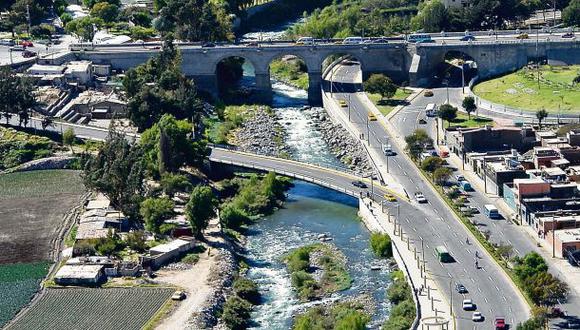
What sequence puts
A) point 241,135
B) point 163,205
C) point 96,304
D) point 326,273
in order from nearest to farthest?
point 96,304, point 326,273, point 163,205, point 241,135

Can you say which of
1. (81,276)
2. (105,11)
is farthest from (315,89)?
(81,276)

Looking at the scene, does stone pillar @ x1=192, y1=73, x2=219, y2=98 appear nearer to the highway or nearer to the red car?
the highway

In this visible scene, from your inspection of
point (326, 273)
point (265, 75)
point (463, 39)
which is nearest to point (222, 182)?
point (326, 273)

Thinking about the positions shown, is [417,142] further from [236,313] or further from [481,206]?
[236,313]

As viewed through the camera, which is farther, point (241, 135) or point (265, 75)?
point (265, 75)

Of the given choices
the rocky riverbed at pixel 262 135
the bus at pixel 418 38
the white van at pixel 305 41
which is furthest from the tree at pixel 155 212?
the bus at pixel 418 38

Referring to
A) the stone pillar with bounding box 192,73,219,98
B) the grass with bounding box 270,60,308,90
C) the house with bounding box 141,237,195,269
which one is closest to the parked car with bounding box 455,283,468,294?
the house with bounding box 141,237,195,269

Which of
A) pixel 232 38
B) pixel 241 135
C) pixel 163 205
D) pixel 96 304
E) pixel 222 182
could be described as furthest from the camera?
pixel 232 38

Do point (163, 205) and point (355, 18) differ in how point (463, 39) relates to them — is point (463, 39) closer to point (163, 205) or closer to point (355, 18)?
point (355, 18)
